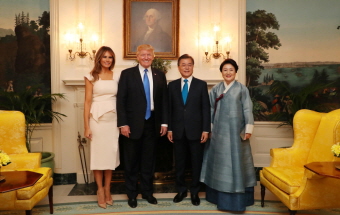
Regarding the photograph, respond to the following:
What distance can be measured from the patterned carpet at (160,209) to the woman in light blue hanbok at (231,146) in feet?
0.51

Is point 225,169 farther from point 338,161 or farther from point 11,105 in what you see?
point 11,105

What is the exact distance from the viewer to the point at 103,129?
3.42 m

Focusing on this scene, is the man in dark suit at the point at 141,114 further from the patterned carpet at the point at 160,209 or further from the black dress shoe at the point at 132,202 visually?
the patterned carpet at the point at 160,209

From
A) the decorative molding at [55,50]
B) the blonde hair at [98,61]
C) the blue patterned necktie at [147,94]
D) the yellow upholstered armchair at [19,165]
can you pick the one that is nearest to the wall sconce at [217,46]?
the blue patterned necktie at [147,94]

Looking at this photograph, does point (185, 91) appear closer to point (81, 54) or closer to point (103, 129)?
point (103, 129)

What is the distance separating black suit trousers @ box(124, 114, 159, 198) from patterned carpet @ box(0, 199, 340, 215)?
7.9 inches

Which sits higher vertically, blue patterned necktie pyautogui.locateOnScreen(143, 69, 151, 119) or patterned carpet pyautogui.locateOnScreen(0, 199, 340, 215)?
blue patterned necktie pyautogui.locateOnScreen(143, 69, 151, 119)

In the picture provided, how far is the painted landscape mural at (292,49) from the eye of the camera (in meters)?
4.82

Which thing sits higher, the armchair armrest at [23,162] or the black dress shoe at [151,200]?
the armchair armrest at [23,162]

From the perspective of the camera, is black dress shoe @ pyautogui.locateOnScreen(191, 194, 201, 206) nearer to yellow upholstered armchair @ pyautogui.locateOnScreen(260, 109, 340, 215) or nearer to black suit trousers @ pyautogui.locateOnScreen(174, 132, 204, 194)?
black suit trousers @ pyautogui.locateOnScreen(174, 132, 204, 194)

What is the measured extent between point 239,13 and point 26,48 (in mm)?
3345

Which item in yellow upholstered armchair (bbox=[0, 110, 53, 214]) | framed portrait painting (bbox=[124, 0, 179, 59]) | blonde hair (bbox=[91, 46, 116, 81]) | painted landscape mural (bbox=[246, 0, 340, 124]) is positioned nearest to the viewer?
yellow upholstered armchair (bbox=[0, 110, 53, 214])

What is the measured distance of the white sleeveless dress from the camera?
3404 millimetres

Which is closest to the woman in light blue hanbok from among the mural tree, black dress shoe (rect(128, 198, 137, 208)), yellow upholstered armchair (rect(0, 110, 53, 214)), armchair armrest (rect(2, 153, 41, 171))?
black dress shoe (rect(128, 198, 137, 208))
